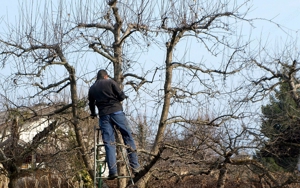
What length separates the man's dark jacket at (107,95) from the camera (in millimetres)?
7515

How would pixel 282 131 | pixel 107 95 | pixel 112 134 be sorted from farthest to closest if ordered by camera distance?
pixel 282 131 → pixel 112 134 → pixel 107 95

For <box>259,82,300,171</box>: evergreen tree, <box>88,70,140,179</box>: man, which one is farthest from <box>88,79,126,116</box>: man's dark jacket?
<box>259,82,300,171</box>: evergreen tree

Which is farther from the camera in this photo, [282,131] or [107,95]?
[282,131]

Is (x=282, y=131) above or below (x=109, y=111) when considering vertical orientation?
below

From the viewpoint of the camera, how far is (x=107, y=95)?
7.51 metres

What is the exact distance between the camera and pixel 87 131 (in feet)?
40.7

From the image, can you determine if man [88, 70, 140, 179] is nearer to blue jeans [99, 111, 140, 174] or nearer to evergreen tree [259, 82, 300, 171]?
blue jeans [99, 111, 140, 174]

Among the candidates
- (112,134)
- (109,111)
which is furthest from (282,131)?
(109,111)

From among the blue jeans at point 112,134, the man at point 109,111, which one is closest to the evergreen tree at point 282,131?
the blue jeans at point 112,134

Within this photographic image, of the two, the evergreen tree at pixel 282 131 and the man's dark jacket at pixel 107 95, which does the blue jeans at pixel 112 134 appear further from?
the evergreen tree at pixel 282 131

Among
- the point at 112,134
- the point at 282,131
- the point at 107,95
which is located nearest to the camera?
the point at 107,95

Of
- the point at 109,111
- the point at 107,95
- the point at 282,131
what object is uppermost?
the point at 107,95

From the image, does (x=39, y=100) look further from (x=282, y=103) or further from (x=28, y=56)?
(x=282, y=103)

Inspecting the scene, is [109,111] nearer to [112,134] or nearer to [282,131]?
[112,134]
